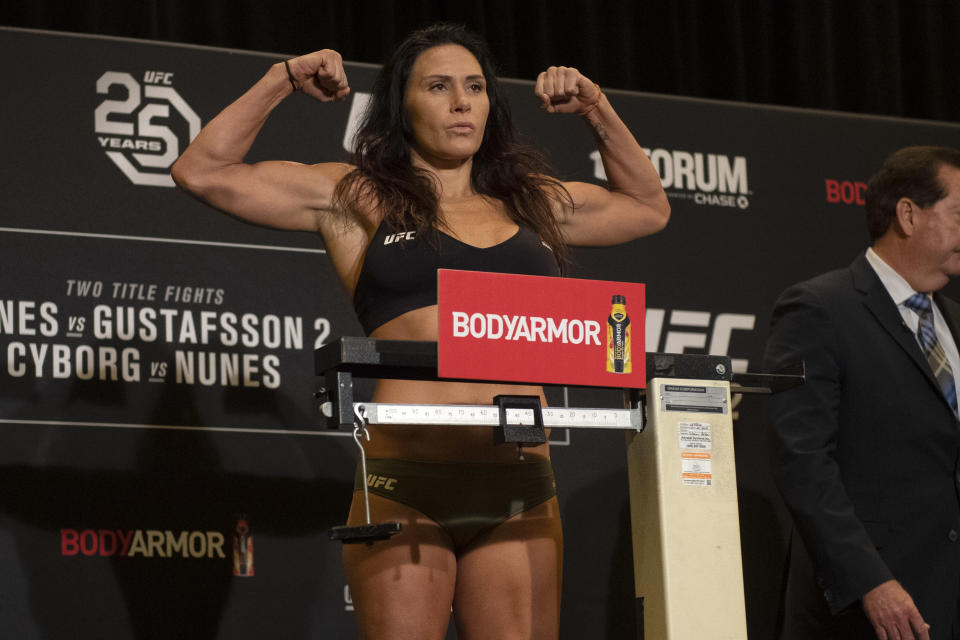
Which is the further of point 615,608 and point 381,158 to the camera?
point 615,608

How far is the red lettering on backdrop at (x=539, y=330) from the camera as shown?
1.57 m

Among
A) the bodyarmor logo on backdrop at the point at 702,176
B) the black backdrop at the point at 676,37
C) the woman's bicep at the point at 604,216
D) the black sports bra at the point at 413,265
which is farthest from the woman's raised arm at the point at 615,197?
the black backdrop at the point at 676,37

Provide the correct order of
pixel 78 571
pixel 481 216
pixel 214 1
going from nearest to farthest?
pixel 481 216, pixel 78 571, pixel 214 1

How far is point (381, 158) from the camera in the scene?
2.25m

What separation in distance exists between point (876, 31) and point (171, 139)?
7.82 ft

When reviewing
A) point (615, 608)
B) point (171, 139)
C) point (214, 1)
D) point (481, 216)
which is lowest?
point (615, 608)

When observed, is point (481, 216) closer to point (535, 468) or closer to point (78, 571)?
point (535, 468)

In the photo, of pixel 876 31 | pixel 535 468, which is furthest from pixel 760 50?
pixel 535 468

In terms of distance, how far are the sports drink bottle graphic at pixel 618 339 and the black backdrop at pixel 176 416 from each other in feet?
5.01

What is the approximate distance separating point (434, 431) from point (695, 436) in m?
0.46

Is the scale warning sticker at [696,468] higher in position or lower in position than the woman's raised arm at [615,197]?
lower

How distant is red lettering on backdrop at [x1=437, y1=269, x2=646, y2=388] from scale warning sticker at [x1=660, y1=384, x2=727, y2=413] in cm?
5

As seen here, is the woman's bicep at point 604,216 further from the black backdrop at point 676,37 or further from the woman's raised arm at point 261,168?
the black backdrop at point 676,37

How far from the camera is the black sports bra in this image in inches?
80.4
